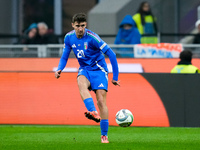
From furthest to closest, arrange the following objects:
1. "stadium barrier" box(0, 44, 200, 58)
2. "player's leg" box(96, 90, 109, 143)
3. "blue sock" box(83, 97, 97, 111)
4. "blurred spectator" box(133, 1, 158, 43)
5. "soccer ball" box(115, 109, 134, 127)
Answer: "blurred spectator" box(133, 1, 158, 43), "stadium barrier" box(0, 44, 200, 58), "soccer ball" box(115, 109, 134, 127), "player's leg" box(96, 90, 109, 143), "blue sock" box(83, 97, 97, 111)

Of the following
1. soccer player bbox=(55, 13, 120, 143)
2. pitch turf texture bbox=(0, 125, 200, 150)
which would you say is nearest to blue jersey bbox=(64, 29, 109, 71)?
soccer player bbox=(55, 13, 120, 143)

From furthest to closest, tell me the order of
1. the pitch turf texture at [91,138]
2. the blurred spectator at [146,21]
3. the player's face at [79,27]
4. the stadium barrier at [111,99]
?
the blurred spectator at [146,21] → the stadium barrier at [111,99] → the player's face at [79,27] → the pitch turf texture at [91,138]

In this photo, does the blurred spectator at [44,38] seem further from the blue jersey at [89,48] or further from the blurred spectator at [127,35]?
the blue jersey at [89,48]

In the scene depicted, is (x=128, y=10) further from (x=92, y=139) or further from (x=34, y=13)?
(x=92, y=139)

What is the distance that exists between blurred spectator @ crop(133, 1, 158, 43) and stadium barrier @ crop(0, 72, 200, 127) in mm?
4535

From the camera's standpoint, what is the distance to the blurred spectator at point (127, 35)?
18.1 metres

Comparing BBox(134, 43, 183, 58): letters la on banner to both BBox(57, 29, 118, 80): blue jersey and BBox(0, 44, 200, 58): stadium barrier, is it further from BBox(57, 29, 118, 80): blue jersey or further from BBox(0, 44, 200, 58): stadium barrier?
BBox(57, 29, 118, 80): blue jersey

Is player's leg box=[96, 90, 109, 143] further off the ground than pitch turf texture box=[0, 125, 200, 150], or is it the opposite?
player's leg box=[96, 90, 109, 143]

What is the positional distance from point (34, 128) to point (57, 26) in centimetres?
1215

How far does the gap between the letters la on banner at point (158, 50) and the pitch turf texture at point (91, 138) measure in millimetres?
A: 4289

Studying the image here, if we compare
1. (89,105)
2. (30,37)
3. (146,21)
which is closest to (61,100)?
(89,105)

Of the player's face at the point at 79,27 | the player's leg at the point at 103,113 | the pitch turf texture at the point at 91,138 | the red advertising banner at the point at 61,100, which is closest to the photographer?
the pitch turf texture at the point at 91,138

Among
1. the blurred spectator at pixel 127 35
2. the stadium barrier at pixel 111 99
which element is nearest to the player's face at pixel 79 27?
the stadium barrier at pixel 111 99

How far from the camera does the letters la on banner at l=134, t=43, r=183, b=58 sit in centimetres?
→ 1786
